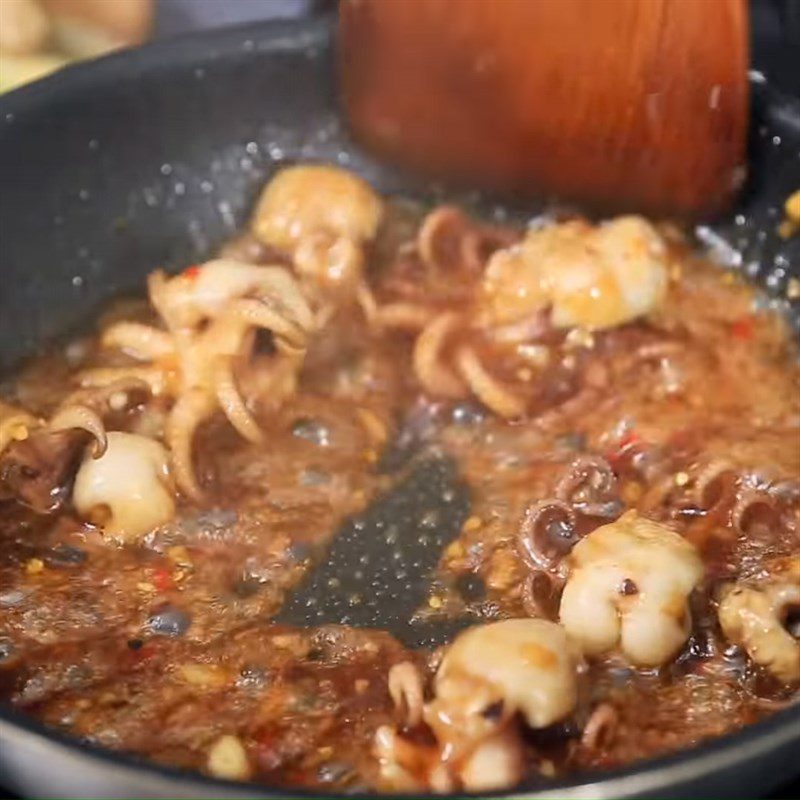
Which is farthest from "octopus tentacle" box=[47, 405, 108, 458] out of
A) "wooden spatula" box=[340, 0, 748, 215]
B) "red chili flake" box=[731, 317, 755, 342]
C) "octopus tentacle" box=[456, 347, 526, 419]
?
"red chili flake" box=[731, 317, 755, 342]

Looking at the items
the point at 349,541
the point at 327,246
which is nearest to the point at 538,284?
the point at 327,246

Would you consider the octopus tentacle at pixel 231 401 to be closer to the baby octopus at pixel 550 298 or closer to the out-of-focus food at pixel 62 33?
the baby octopus at pixel 550 298

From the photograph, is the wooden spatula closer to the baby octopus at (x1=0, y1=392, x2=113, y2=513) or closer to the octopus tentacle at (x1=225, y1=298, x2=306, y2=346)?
the octopus tentacle at (x1=225, y1=298, x2=306, y2=346)

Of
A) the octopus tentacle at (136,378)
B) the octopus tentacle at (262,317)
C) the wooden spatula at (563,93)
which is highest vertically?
the wooden spatula at (563,93)

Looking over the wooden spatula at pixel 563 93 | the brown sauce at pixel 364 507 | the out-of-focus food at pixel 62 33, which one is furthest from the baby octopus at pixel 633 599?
the out-of-focus food at pixel 62 33

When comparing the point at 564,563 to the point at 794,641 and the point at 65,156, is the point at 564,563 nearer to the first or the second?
the point at 794,641

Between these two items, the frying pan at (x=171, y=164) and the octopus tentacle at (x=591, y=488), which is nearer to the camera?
the octopus tentacle at (x=591, y=488)
